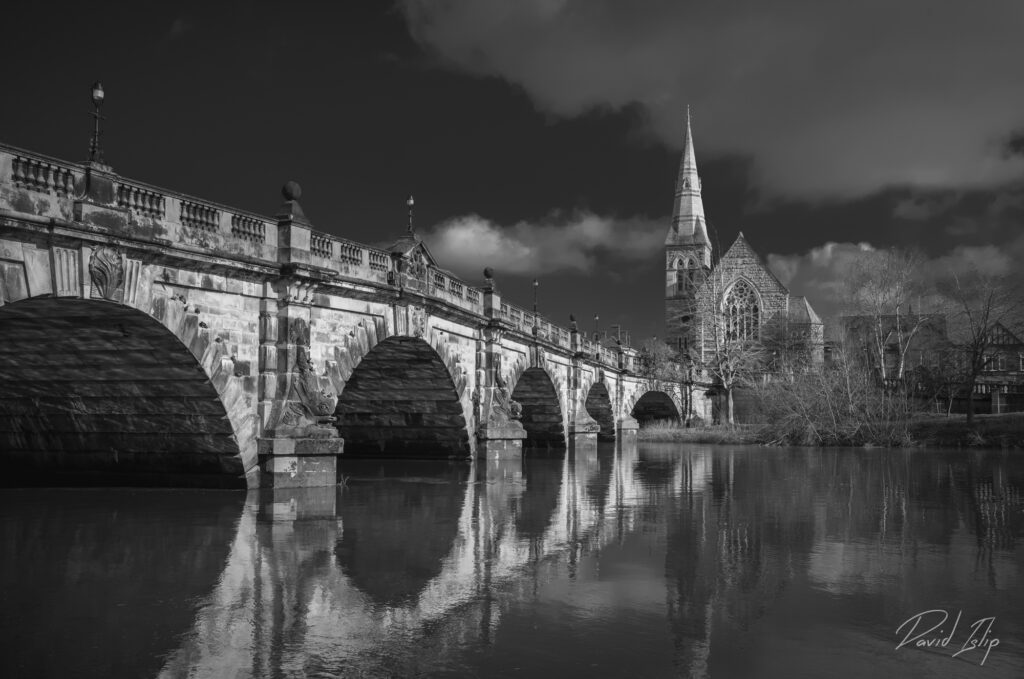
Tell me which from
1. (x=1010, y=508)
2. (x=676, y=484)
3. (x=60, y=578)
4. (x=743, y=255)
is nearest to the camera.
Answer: (x=60, y=578)

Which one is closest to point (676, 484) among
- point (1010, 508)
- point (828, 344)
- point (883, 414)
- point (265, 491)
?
point (1010, 508)

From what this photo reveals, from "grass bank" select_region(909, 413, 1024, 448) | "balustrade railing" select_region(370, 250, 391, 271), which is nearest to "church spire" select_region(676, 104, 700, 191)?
"grass bank" select_region(909, 413, 1024, 448)

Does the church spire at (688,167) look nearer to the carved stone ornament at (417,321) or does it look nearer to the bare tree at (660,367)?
the bare tree at (660,367)

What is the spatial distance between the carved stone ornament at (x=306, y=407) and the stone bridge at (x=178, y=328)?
0.03m

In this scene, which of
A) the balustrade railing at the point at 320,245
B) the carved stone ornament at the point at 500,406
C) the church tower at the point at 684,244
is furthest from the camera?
the church tower at the point at 684,244

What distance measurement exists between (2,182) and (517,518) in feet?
32.2

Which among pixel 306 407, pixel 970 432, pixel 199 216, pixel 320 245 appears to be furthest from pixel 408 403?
pixel 970 432

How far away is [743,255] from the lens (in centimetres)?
8288

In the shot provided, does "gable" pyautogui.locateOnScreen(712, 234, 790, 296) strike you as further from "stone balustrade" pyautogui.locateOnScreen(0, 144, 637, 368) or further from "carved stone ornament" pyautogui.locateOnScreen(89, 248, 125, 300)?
"carved stone ornament" pyautogui.locateOnScreen(89, 248, 125, 300)

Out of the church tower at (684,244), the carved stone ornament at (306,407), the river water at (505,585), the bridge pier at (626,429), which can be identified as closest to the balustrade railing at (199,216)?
the carved stone ornament at (306,407)

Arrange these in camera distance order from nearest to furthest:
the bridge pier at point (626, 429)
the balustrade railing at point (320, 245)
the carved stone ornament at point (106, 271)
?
the carved stone ornament at point (106, 271) → the balustrade railing at point (320, 245) → the bridge pier at point (626, 429)

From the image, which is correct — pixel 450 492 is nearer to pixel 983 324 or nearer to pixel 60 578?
pixel 60 578
